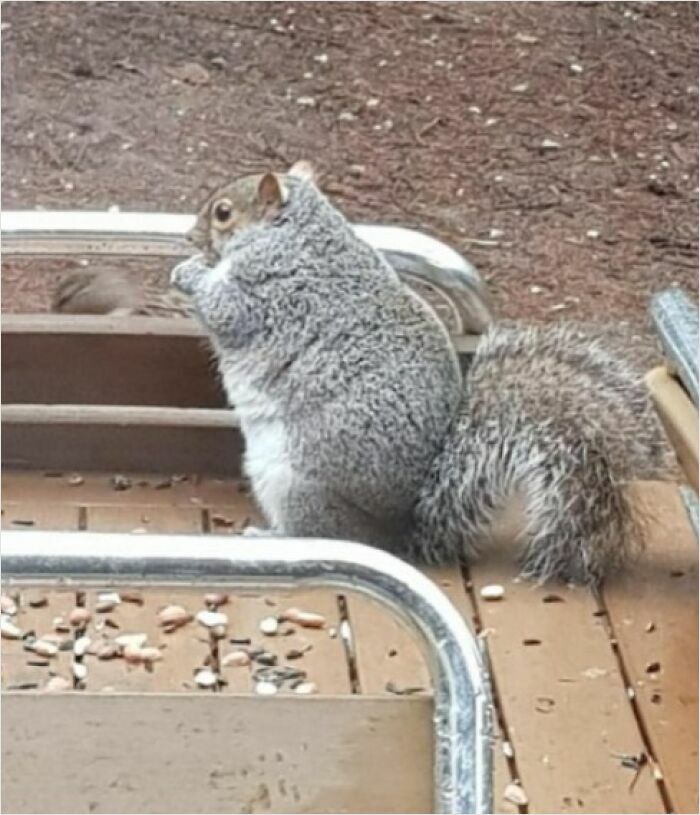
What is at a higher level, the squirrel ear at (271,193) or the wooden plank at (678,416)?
the squirrel ear at (271,193)

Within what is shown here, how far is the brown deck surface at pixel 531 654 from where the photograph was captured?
1849 millimetres

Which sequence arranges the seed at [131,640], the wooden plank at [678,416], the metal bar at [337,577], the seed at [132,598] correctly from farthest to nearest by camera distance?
1. the seed at [132,598]
2. the seed at [131,640]
3. the wooden plank at [678,416]
4. the metal bar at [337,577]

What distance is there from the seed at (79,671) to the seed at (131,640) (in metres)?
0.05

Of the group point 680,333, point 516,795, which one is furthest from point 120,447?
point 680,333

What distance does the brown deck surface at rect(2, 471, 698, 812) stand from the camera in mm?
1849

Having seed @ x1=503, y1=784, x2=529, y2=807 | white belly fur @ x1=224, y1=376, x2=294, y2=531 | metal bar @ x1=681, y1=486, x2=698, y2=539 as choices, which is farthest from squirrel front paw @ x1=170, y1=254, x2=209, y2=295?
seed @ x1=503, y1=784, x2=529, y2=807

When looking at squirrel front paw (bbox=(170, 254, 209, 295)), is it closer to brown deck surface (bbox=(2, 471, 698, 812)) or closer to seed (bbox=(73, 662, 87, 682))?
brown deck surface (bbox=(2, 471, 698, 812))

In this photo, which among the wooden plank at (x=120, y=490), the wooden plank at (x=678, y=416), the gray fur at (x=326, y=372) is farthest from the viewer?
the wooden plank at (x=120, y=490)

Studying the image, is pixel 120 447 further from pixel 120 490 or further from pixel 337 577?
pixel 337 577

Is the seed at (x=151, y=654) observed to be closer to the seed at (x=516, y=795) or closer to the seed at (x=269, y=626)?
the seed at (x=269, y=626)

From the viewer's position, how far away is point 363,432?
7.37 feet

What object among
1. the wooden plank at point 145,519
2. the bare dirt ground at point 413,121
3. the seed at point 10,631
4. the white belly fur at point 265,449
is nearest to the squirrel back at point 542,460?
the white belly fur at point 265,449

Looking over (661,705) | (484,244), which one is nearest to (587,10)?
(484,244)

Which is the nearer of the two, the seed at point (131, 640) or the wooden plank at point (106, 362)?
the seed at point (131, 640)
